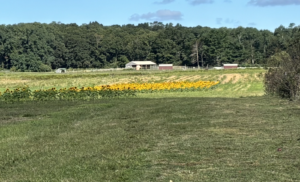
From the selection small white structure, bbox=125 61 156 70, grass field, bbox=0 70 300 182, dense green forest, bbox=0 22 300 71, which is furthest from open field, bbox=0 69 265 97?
dense green forest, bbox=0 22 300 71

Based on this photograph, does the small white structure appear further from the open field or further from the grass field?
the grass field

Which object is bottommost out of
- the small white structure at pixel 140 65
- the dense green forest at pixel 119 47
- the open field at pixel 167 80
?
the open field at pixel 167 80

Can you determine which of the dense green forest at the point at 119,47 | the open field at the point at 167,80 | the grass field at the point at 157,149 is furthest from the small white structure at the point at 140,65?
the grass field at the point at 157,149

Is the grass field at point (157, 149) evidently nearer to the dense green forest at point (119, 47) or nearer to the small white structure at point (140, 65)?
the small white structure at point (140, 65)

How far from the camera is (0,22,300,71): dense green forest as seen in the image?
12088cm

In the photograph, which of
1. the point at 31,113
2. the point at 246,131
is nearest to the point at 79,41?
the point at 31,113

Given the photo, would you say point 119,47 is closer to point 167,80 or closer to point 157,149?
point 167,80

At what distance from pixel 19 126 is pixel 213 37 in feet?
369

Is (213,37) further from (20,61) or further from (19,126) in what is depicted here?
(19,126)

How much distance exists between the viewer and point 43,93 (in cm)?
2389

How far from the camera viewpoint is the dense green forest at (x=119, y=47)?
121 metres

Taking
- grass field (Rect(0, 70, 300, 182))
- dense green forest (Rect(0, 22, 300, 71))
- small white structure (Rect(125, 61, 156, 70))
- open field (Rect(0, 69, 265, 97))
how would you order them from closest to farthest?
grass field (Rect(0, 70, 300, 182)), open field (Rect(0, 69, 265, 97)), small white structure (Rect(125, 61, 156, 70)), dense green forest (Rect(0, 22, 300, 71))

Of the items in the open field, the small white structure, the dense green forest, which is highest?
the dense green forest

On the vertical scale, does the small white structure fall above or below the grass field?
above
